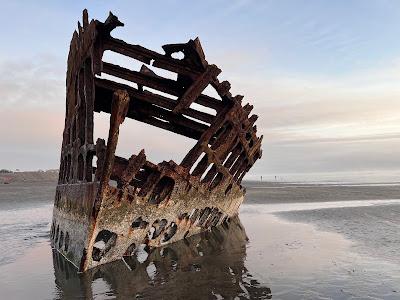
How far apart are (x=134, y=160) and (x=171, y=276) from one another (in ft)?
6.65

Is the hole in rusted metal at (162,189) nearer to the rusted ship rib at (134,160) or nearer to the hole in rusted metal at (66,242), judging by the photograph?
the rusted ship rib at (134,160)

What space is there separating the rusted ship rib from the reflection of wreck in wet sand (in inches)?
11.4

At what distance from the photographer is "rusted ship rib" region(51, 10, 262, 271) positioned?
699 centimetres

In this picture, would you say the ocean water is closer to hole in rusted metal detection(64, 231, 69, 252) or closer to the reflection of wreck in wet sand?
the reflection of wreck in wet sand

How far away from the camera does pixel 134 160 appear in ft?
23.8

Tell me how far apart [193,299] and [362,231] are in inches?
302

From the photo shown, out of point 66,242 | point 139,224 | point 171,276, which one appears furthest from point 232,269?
point 66,242

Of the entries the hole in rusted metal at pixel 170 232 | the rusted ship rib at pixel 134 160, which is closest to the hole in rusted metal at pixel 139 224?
the rusted ship rib at pixel 134 160

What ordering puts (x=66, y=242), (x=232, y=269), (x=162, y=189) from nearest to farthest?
(x=232, y=269)
(x=162, y=189)
(x=66, y=242)

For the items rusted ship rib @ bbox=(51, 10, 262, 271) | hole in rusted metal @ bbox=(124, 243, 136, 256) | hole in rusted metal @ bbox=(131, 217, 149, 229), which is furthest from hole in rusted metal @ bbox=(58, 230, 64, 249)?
hole in rusted metal @ bbox=(131, 217, 149, 229)

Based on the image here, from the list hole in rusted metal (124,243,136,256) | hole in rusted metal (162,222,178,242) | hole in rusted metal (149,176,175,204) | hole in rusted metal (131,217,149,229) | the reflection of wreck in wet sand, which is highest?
hole in rusted metal (149,176,175,204)

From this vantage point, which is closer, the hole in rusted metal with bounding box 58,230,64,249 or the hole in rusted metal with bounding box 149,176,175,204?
the hole in rusted metal with bounding box 149,176,175,204

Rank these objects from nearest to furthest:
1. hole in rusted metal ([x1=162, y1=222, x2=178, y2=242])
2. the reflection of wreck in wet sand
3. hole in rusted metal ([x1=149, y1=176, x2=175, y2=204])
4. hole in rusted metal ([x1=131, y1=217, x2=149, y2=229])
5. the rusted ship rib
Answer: the reflection of wreck in wet sand < the rusted ship rib < hole in rusted metal ([x1=131, y1=217, x2=149, y2=229]) < hole in rusted metal ([x1=149, y1=176, x2=175, y2=204]) < hole in rusted metal ([x1=162, y1=222, x2=178, y2=242])

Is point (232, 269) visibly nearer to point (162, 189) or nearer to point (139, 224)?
point (139, 224)
